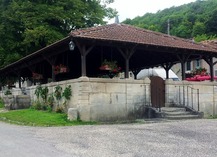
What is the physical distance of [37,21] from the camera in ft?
90.5

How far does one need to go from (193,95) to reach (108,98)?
19.6 ft

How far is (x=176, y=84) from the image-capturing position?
18312mm

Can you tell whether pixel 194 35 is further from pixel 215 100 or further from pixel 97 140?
pixel 97 140

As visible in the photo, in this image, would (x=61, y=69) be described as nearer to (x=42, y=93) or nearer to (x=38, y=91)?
(x=42, y=93)

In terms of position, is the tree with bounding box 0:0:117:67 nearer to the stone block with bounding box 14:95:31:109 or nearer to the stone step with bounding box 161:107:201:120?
the stone block with bounding box 14:95:31:109

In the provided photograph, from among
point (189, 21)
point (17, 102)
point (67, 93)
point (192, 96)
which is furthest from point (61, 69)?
point (189, 21)

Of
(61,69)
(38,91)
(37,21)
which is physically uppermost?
(37,21)

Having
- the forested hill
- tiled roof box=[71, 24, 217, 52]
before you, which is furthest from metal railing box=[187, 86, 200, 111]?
the forested hill

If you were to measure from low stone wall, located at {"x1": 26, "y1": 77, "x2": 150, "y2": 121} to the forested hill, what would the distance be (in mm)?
42507

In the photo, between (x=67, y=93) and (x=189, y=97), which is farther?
(x=189, y=97)

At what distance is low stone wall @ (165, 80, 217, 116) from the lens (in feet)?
59.4

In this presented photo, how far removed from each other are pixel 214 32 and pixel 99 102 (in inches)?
1997

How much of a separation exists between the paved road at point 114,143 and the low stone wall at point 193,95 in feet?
20.0

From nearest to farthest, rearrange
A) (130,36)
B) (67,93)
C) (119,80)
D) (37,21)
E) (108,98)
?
1. (108,98)
2. (119,80)
3. (67,93)
4. (130,36)
5. (37,21)
